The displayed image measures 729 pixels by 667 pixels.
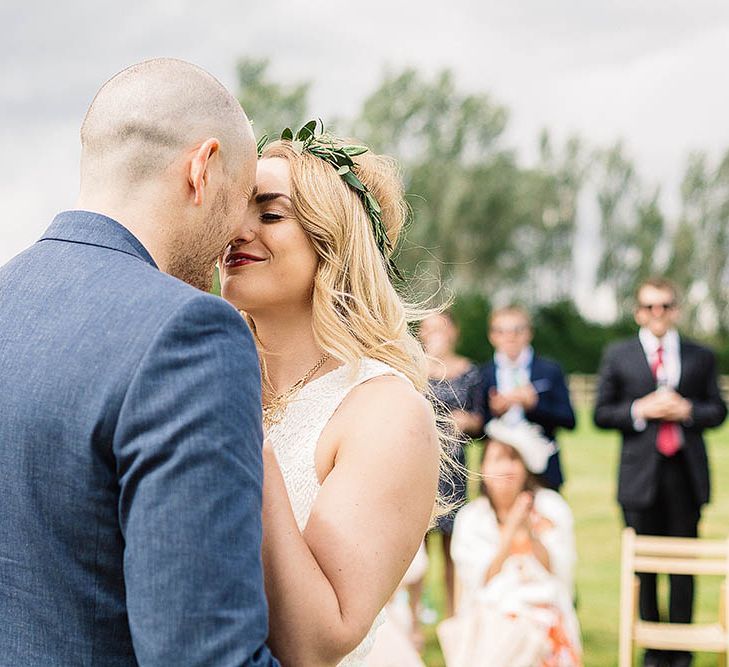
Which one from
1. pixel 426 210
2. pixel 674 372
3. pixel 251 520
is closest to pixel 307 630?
pixel 251 520

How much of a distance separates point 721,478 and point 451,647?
12.8 m

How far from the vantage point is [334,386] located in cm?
248

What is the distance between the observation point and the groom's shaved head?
1791 millimetres

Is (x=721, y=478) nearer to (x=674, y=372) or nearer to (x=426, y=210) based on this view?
(x=674, y=372)

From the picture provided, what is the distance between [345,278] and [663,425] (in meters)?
5.51

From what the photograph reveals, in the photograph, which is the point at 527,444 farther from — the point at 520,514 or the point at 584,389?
the point at 584,389

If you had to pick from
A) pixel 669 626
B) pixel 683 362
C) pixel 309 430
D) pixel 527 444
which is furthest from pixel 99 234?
pixel 683 362

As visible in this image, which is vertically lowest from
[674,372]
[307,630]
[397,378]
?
[674,372]

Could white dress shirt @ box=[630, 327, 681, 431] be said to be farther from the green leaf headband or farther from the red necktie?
the green leaf headband

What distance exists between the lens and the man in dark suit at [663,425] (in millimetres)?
7402

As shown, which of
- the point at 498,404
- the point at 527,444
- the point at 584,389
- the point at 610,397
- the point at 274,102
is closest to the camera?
the point at 527,444

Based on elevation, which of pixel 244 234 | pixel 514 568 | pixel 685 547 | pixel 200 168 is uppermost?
pixel 200 168

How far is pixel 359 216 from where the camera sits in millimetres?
2562

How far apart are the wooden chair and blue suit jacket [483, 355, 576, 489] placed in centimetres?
139
